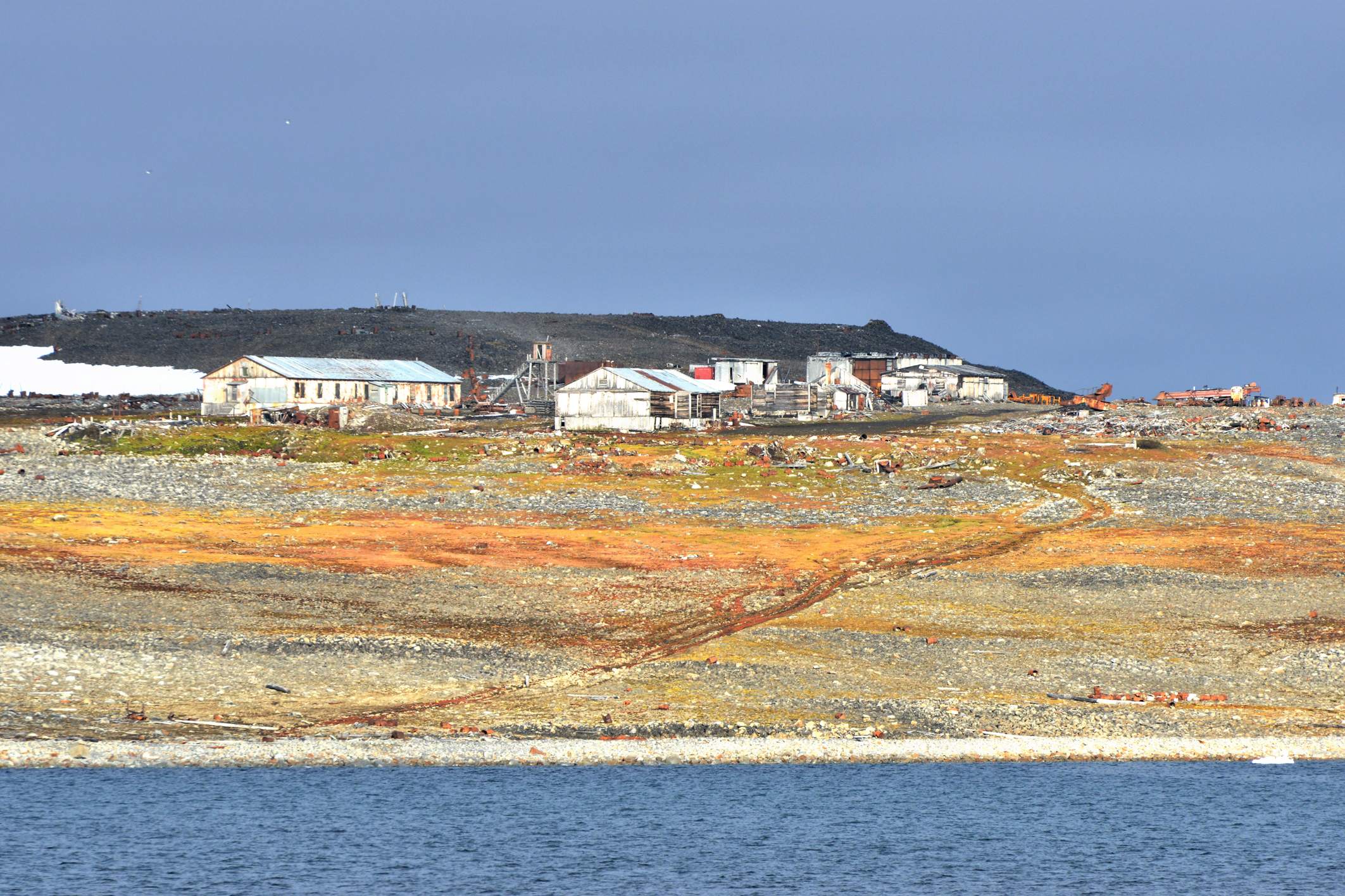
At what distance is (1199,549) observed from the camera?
2067 inches

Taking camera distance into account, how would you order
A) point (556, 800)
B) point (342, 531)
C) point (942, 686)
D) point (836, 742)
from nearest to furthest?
point (556, 800) → point (836, 742) → point (942, 686) → point (342, 531)

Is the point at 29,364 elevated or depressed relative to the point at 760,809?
elevated

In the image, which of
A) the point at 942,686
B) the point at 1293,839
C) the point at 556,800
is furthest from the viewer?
the point at 942,686

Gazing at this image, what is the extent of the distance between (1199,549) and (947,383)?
334 feet

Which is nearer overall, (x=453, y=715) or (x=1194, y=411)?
(x=453, y=715)

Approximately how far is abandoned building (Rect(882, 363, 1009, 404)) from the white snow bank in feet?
222

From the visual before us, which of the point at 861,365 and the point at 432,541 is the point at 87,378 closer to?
the point at 861,365

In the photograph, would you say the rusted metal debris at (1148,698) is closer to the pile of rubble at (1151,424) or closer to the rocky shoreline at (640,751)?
the rocky shoreline at (640,751)

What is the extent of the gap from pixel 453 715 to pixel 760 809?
756 cm

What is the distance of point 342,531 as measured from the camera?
54.4 metres

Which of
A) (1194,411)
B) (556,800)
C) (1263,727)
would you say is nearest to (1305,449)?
(1194,411)

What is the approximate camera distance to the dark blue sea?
25281mm

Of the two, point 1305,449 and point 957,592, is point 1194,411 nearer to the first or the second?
point 1305,449

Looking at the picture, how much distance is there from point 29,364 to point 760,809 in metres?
141
